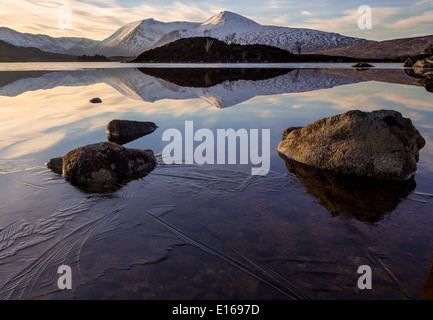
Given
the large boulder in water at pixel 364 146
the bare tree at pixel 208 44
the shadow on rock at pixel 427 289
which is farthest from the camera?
the bare tree at pixel 208 44

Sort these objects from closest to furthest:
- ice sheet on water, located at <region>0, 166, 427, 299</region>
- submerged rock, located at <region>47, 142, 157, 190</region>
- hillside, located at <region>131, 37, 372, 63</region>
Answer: ice sheet on water, located at <region>0, 166, 427, 299</region>, submerged rock, located at <region>47, 142, 157, 190</region>, hillside, located at <region>131, 37, 372, 63</region>

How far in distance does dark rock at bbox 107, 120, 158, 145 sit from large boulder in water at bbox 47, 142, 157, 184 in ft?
10.9

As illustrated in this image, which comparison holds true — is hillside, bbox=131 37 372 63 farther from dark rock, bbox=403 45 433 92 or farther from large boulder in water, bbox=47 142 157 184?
large boulder in water, bbox=47 142 157 184

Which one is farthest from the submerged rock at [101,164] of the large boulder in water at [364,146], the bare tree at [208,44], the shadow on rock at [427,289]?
the bare tree at [208,44]

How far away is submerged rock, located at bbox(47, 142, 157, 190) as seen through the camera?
25.8 feet

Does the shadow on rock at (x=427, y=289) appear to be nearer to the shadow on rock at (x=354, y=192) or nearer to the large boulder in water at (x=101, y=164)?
the shadow on rock at (x=354, y=192)

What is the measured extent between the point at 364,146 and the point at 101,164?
7726 mm

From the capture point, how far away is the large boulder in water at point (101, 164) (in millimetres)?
7867

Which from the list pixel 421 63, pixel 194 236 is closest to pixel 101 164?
pixel 194 236

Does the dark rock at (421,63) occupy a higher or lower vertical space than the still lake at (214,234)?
higher

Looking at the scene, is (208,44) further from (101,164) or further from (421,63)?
(101,164)

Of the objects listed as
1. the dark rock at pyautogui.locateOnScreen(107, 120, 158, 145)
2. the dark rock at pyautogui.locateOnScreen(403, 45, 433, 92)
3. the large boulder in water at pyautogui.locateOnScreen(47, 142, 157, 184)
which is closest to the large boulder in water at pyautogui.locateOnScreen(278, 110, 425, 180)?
the large boulder in water at pyautogui.locateOnScreen(47, 142, 157, 184)
